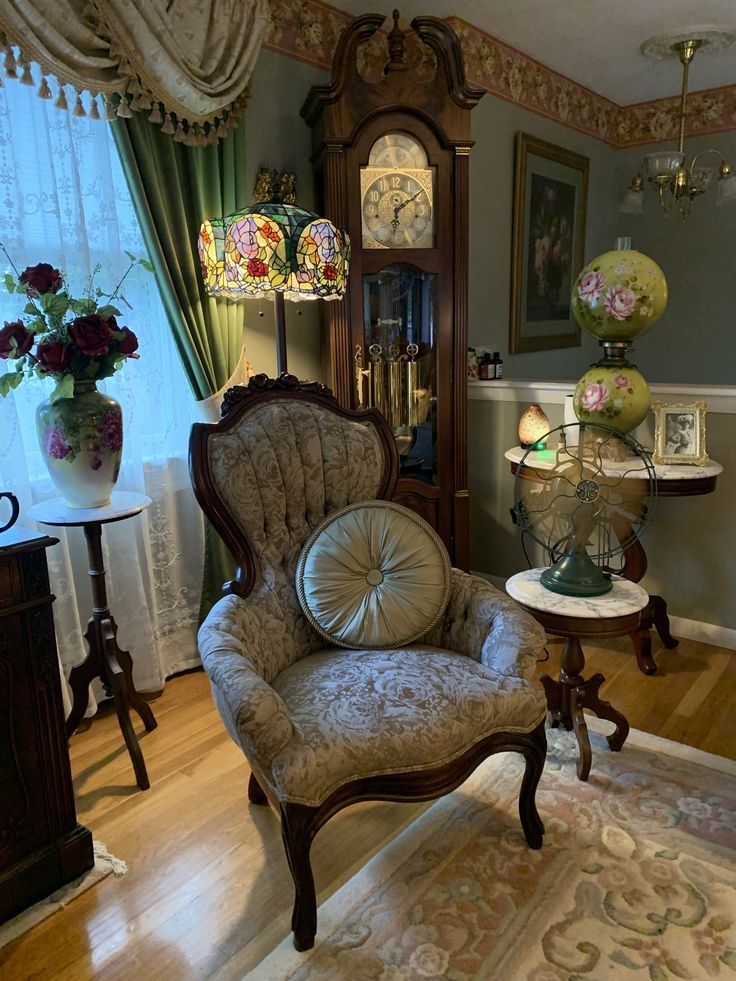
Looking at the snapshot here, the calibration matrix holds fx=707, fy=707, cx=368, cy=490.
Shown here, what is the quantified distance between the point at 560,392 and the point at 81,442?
75.3 inches

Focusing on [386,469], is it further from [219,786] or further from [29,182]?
[29,182]

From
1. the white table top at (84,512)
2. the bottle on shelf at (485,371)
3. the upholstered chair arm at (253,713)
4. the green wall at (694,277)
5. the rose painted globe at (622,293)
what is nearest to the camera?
the upholstered chair arm at (253,713)

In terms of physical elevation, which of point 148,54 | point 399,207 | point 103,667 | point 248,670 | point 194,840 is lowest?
point 194,840

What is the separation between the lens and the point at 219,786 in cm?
194

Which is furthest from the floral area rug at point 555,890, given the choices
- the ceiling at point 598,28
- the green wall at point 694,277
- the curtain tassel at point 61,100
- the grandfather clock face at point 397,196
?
the green wall at point 694,277

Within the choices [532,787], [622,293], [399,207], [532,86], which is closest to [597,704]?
[532,787]

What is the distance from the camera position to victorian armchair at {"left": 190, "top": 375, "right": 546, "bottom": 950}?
4.50ft

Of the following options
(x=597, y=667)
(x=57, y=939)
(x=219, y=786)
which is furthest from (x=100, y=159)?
(x=597, y=667)

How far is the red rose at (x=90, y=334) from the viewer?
1.69 meters

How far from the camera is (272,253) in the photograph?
1969 mm

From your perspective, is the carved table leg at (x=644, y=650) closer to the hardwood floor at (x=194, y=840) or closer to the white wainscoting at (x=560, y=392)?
the hardwood floor at (x=194, y=840)

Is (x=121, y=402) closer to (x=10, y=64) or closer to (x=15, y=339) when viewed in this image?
(x=15, y=339)

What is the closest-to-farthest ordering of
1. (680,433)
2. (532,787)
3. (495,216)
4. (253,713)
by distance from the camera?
(253,713), (532,787), (680,433), (495,216)

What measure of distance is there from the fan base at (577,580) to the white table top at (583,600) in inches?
0.5
